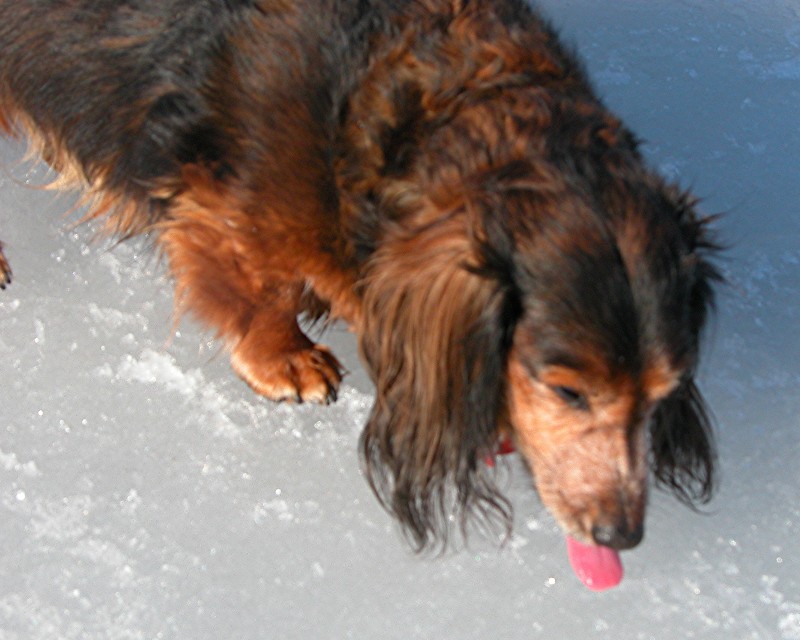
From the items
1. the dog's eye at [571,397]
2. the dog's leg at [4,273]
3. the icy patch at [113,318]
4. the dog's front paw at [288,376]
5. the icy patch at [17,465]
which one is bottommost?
the icy patch at [17,465]

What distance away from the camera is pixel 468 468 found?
2.14m

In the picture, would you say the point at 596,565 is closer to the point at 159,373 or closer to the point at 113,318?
the point at 159,373

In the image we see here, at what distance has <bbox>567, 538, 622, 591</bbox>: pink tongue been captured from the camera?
2193mm

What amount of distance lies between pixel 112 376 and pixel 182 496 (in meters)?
0.41

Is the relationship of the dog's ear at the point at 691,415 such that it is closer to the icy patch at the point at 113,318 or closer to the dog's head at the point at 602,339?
the dog's head at the point at 602,339

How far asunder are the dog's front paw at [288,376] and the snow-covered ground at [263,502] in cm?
4

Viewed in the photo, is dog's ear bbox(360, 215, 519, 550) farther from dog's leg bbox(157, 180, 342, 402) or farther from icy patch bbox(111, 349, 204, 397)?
icy patch bbox(111, 349, 204, 397)

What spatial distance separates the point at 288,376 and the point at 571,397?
0.99 metres

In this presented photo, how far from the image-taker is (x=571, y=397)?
1.90 metres

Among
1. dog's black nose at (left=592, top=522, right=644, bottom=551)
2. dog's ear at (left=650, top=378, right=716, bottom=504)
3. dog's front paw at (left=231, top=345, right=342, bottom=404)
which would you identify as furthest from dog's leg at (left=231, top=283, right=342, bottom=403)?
dog's black nose at (left=592, top=522, right=644, bottom=551)

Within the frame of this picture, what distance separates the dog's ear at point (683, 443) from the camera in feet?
7.63

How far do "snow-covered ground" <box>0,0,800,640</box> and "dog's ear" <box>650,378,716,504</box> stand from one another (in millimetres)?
138

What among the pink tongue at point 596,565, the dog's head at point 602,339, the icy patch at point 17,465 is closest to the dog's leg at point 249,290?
the icy patch at point 17,465

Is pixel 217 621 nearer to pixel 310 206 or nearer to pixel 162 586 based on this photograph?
pixel 162 586
